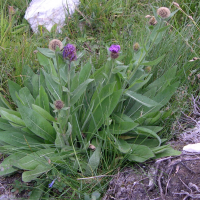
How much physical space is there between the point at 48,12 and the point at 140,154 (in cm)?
330

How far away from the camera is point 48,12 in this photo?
163 inches

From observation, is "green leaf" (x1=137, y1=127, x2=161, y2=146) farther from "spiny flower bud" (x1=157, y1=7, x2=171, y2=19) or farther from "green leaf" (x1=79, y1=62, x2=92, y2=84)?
"spiny flower bud" (x1=157, y1=7, x2=171, y2=19)

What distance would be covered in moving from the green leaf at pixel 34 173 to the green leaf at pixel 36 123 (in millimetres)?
329

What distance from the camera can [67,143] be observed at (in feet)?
7.03

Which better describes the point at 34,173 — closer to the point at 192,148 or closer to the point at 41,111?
the point at 41,111

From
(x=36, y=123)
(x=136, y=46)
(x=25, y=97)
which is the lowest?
(x=36, y=123)

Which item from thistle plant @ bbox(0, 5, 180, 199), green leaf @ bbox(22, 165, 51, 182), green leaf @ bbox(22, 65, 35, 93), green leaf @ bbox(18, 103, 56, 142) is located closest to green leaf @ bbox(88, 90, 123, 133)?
thistle plant @ bbox(0, 5, 180, 199)

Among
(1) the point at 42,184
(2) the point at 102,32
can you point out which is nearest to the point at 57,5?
(2) the point at 102,32

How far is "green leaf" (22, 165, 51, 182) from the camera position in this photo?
191 cm

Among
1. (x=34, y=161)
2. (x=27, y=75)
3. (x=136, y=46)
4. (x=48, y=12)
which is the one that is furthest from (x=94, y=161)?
(x=48, y=12)

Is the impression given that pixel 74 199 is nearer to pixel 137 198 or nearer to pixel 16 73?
pixel 137 198

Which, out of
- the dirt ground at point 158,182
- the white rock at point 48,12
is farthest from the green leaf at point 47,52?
the white rock at point 48,12

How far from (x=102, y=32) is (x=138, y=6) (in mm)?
861

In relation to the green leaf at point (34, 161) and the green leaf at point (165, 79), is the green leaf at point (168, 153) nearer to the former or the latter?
the green leaf at point (165, 79)
